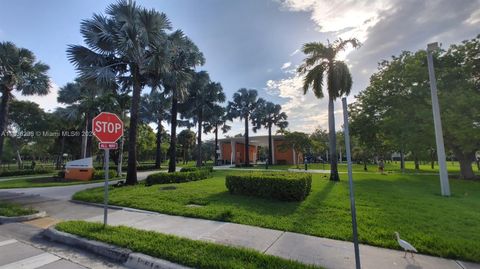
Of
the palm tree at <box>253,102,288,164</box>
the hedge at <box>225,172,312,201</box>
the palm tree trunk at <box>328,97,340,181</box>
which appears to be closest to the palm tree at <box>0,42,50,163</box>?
the hedge at <box>225,172,312,201</box>

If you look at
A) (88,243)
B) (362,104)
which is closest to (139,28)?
(88,243)

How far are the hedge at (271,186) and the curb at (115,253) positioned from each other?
4.86 m

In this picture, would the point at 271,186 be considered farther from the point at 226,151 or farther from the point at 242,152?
the point at 226,151

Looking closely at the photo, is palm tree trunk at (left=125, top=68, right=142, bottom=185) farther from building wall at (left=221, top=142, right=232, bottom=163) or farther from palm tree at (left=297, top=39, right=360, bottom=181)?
building wall at (left=221, top=142, right=232, bottom=163)

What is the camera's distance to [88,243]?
14.4ft

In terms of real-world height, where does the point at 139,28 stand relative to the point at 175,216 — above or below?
above

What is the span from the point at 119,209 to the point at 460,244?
27.2 feet

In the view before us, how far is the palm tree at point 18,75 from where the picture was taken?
15.2m

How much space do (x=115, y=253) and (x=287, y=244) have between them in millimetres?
2981

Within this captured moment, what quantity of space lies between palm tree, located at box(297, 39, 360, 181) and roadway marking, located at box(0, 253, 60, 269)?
13449 millimetres

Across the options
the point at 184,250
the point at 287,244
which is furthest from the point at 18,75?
the point at 287,244

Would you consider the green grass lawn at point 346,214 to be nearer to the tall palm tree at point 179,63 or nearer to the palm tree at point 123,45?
the palm tree at point 123,45

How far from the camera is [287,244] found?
433 centimetres

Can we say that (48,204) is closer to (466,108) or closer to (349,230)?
(349,230)
